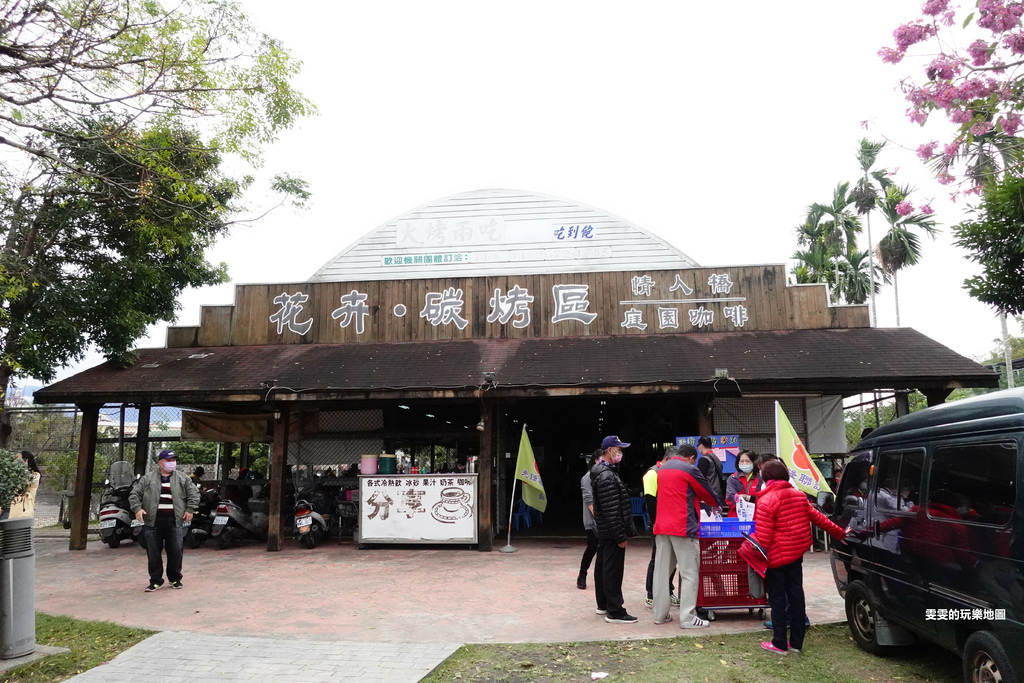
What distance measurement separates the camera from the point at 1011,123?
7457 mm

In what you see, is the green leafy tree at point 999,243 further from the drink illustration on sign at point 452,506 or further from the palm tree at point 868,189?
the palm tree at point 868,189

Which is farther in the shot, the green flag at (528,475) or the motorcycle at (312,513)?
the motorcycle at (312,513)

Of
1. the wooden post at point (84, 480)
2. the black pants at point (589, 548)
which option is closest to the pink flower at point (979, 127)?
the black pants at point (589, 548)

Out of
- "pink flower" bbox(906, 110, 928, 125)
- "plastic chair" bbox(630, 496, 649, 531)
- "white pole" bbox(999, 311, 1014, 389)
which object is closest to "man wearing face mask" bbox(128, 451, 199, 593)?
"plastic chair" bbox(630, 496, 649, 531)

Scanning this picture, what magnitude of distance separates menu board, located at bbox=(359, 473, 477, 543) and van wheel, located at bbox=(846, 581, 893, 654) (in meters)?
6.36

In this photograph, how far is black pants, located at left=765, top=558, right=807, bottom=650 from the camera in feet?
17.3

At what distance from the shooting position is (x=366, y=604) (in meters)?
7.29

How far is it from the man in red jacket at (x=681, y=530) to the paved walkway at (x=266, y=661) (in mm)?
2049

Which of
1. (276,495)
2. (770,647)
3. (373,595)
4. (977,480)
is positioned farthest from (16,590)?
(977,480)

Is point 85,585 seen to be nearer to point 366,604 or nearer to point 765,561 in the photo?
point 366,604

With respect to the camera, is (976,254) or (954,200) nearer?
(954,200)

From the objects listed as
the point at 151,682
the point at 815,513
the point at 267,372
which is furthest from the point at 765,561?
the point at 267,372

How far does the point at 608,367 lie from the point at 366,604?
17.8 feet

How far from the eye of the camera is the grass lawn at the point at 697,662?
4.81 m
